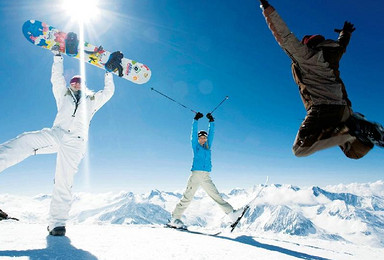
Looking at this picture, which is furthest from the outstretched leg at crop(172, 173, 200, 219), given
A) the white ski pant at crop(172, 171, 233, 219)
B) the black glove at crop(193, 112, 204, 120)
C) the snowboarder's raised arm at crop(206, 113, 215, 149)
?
the black glove at crop(193, 112, 204, 120)

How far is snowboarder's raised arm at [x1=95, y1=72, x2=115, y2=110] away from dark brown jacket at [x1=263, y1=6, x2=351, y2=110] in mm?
3619

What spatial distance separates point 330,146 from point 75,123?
463 cm

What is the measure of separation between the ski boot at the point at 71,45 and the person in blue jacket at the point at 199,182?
4449 mm

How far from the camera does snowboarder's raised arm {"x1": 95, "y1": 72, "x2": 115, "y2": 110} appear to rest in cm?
567

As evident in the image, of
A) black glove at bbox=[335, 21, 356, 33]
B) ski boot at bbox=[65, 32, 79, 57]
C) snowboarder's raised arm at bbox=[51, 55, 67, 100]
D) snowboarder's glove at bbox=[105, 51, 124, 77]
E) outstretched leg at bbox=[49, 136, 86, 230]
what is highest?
ski boot at bbox=[65, 32, 79, 57]

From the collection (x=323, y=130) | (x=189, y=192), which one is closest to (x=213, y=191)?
(x=189, y=192)

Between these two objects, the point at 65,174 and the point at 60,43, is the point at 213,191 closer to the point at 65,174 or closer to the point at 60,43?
the point at 65,174

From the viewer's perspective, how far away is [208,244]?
432 centimetres

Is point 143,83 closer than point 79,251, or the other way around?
point 79,251

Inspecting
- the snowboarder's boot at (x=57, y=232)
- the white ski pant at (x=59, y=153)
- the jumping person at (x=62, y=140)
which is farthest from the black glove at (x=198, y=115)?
the snowboarder's boot at (x=57, y=232)

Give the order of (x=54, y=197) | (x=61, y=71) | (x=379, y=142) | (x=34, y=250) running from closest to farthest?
(x=34, y=250), (x=379, y=142), (x=54, y=197), (x=61, y=71)

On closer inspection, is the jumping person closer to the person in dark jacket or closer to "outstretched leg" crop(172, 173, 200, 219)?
"outstretched leg" crop(172, 173, 200, 219)

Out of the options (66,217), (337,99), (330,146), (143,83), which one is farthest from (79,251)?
(143,83)

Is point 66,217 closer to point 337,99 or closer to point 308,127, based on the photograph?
point 308,127
